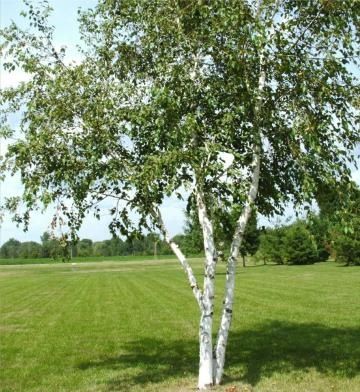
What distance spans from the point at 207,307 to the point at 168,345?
6483 mm

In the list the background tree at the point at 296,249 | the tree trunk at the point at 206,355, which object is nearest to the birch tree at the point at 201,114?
the tree trunk at the point at 206,355

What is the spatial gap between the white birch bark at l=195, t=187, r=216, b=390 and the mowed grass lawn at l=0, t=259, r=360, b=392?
46 cm

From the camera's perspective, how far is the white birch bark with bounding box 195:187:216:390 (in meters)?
11.9

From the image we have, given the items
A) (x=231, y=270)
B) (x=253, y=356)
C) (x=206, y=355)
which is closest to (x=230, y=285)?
(x=231, y=270)

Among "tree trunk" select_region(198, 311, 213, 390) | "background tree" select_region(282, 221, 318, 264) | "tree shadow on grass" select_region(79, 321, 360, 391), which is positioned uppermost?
"background tree" select_region(282, 221, 318, 264)

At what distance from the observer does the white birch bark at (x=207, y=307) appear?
11.9 metres

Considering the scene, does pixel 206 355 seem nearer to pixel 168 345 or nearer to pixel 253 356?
pixel 253 356

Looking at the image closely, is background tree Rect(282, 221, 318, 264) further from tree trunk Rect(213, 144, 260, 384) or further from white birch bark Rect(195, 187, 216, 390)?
white birch bark Rect(195, 187, 216, 390)

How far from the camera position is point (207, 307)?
1210cm

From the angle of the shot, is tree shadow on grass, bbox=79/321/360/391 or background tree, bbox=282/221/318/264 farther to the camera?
background tree, bbox=282/221/318/264

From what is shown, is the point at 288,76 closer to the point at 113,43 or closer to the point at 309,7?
the point at 309,7

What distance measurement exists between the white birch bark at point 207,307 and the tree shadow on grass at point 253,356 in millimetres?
1084

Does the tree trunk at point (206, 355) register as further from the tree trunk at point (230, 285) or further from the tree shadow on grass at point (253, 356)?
the tree shadow on grass at point (253, 356)

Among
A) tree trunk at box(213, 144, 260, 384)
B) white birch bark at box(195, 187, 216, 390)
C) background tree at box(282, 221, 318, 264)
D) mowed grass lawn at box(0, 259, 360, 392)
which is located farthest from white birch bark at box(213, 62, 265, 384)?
background tree at box(282, 221, 318, 264)
